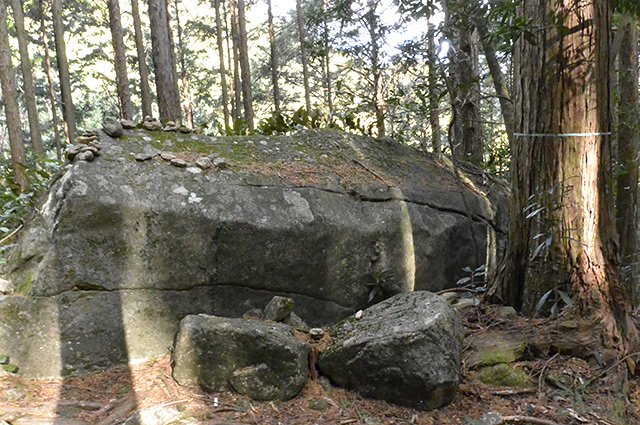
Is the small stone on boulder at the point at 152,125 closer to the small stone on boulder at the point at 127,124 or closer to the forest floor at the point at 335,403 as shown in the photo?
the small stone on boulder at the point at 127,124

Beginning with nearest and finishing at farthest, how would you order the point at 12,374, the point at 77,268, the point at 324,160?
the point at 12,374 < the point at 77,268 < the point at 324,160

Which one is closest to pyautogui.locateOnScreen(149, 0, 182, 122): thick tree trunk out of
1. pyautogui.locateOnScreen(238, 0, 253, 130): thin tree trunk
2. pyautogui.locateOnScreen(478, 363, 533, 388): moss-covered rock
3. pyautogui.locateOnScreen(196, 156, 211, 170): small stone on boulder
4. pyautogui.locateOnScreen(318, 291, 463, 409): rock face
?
pyautogui.locateOnScreen(196, 156, 211, 170): small stone on boulder

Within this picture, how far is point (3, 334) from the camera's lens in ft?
9.42

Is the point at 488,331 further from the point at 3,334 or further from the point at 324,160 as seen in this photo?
the point at 3,334

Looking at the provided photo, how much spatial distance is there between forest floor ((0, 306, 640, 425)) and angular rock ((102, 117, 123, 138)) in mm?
2156

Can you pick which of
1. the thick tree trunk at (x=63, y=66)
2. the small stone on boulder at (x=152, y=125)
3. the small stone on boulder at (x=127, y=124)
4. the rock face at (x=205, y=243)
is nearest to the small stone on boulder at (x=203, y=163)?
the rock face at (x=205, y=243)

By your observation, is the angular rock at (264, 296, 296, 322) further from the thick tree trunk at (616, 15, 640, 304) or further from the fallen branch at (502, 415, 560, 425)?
the thick tree trunk at (616, 15, 640, 304)

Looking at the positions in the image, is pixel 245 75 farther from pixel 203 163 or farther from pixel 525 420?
pixel 525 420

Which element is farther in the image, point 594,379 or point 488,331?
point 488,331

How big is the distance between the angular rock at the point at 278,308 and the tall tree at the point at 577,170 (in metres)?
2.01

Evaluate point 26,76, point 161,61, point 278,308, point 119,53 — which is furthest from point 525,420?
point 26,76

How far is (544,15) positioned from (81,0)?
1821cm

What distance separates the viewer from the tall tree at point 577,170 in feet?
9.71

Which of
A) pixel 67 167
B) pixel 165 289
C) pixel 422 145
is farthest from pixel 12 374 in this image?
pixel 422 145
